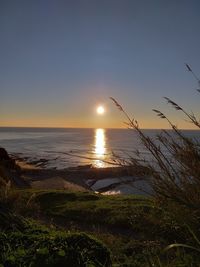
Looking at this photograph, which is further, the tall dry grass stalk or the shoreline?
the shoreline

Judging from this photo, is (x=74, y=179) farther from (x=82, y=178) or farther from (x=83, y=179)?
(x=82, y=178)

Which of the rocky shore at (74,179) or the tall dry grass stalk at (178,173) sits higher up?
the tall dry grass stalk at (178,173)

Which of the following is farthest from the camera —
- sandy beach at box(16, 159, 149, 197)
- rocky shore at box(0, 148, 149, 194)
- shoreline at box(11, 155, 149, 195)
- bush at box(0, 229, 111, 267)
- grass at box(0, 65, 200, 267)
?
shoreline at box(11, 155, 149, 195)

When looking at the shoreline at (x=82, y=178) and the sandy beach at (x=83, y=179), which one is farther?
the shoreline at (x=82, y=178)

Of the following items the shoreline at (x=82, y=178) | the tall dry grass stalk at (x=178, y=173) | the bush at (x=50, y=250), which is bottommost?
the shoreline at (x=82, y=178)

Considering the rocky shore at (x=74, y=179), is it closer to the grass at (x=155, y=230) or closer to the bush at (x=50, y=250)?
the grass at (x=155, y=230)

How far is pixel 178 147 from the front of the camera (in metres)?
3.67

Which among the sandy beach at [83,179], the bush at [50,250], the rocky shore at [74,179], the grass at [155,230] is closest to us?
the grass at [155,230]

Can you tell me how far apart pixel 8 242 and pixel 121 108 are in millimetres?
3519

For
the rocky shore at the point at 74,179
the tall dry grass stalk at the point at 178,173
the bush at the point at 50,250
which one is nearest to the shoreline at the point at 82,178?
the rocky shore at the point at 74,179

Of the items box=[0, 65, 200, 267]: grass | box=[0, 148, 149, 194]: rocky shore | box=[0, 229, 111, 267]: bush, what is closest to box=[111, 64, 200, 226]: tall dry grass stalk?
box=[0, 65, 200, 267]: grass

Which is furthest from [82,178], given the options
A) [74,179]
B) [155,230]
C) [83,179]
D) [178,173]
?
[178,173]

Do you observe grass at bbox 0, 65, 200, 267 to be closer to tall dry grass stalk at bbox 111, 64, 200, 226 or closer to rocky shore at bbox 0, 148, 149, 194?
tall dry grass stalk at bbox 111, 64, 200, 226

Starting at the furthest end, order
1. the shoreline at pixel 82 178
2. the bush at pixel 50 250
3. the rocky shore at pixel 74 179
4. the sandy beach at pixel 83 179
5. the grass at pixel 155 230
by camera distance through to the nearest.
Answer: the shoreline at pixel 82 178 → the sandy beach at pixel 83 179 → the rocky shore at pixel 74 179 → the bush at pixel 50 250 → the grass at pixel 155 230
